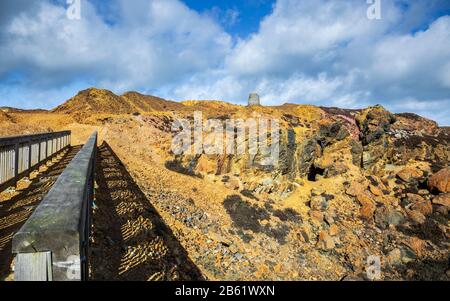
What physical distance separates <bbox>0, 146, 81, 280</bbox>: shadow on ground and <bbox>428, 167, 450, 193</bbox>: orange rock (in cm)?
2221

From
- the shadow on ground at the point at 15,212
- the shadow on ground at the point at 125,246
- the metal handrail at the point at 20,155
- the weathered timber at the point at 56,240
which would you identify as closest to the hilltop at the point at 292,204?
the shadow on ground at the point at 125,246

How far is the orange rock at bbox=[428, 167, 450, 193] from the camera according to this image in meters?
17.6

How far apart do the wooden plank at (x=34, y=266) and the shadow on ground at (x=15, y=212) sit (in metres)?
2.66

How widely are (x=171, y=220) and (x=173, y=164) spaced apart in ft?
28.7

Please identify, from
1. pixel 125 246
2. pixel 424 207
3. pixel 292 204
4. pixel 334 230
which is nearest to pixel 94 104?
pixel 292 204

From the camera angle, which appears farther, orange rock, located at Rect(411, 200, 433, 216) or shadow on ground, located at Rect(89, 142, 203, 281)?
orange rock, located at Rect(411, 200, 433, 216)

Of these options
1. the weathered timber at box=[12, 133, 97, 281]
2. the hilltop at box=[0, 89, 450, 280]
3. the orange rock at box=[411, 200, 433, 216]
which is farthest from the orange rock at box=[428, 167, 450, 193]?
the weathered timber at box=[12, 133, 97, 281]

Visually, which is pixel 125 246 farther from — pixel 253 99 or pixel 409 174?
pixel 253 99

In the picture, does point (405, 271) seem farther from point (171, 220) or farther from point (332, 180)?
point (171, 220)

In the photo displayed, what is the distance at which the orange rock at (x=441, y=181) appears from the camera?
694 inches

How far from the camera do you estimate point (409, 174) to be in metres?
20.5

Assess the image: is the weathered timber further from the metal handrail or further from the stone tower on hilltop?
the stone tower on hilltop

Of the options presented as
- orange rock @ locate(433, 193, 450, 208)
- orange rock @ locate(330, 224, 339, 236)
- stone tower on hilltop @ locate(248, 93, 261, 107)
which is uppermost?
stone tower on hilltop @ locate(248, 93, 261, 107)
